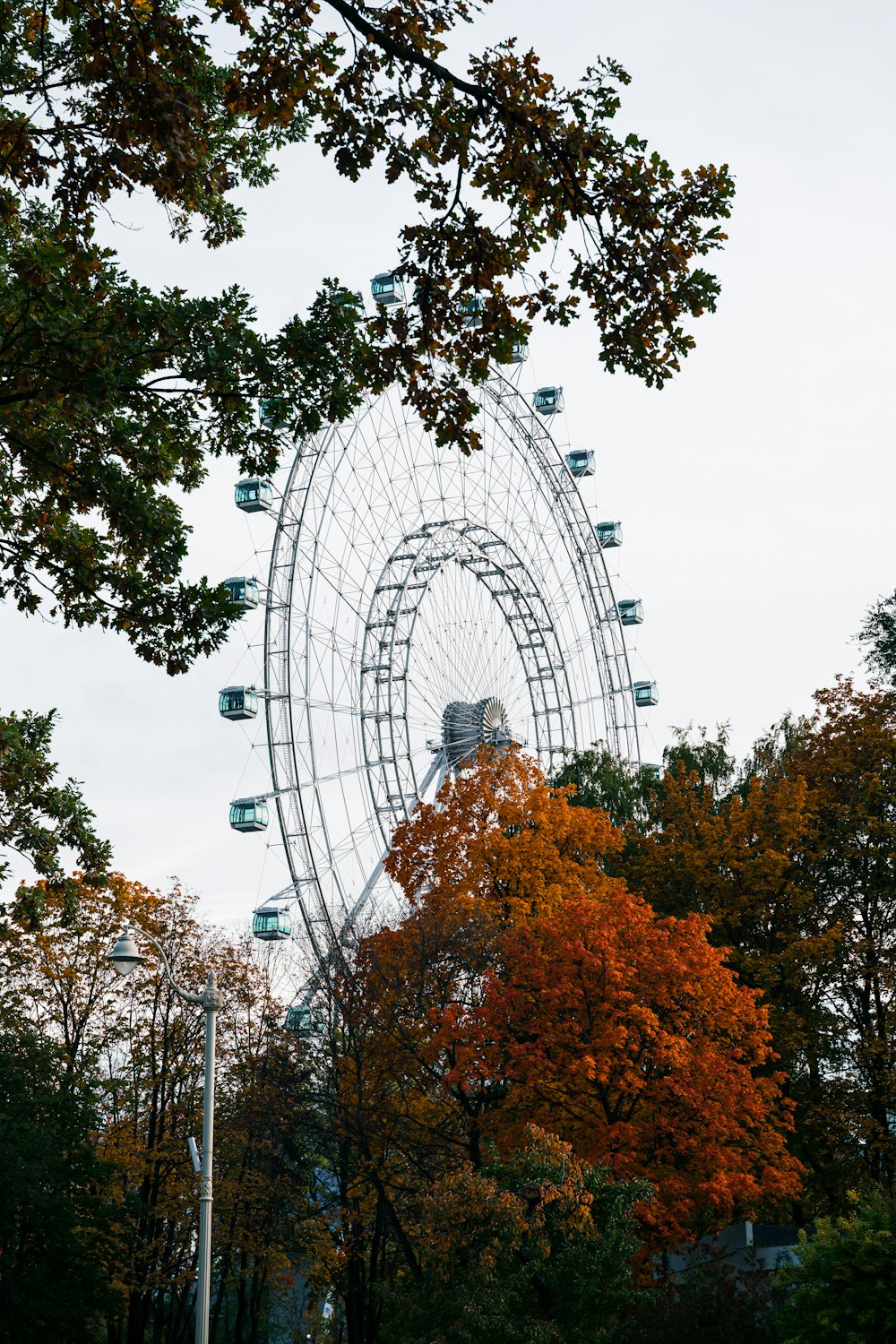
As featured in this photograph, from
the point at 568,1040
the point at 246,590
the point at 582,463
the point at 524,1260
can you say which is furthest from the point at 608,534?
the point at 524,1260

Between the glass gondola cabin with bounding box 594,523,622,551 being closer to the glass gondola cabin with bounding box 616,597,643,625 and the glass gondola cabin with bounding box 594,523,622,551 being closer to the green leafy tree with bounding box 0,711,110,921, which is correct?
the glass gondola cabin with bounding box 616,597,643,625

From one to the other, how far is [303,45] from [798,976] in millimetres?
25153

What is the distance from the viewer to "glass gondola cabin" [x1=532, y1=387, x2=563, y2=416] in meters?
48.0

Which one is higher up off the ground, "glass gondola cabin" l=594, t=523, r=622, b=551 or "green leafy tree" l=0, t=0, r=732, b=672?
"glass gondola cabin" l=594, t=523, r=622, b=551

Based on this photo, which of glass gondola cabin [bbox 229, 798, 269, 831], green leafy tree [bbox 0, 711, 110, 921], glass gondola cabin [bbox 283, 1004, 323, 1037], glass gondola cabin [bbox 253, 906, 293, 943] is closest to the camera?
green leafy tree [bbox 0, 711, 110, 921]

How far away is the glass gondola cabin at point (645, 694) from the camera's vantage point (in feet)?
164

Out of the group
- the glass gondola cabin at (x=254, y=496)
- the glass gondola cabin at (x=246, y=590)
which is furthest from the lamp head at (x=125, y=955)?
the glass gondola cabin at (x=254, y=496)

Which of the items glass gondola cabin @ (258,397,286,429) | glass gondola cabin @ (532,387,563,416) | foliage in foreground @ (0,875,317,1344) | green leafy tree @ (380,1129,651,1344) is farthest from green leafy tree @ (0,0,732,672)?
glass gondola cabin @ (532,387,563,416)

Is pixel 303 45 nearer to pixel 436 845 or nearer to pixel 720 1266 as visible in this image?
pixel 720 1266

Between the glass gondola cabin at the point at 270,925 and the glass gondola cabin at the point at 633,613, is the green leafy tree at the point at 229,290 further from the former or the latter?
the glass gondola cabin at the point at 633,613

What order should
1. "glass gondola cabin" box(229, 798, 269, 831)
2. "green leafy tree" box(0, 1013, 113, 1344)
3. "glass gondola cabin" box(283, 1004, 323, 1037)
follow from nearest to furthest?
"green leafy tree" box(0, 1013, 113, 1344), "glass gondola cabin" box(283, 1004, 323, 1037), "glass gondola cabin" box(229, 798, 269, 831)

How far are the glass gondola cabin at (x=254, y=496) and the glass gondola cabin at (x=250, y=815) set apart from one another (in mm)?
7485

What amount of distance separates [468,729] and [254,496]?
818 centimetres

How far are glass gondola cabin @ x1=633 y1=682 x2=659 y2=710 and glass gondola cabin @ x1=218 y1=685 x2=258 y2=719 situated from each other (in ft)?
59.3
